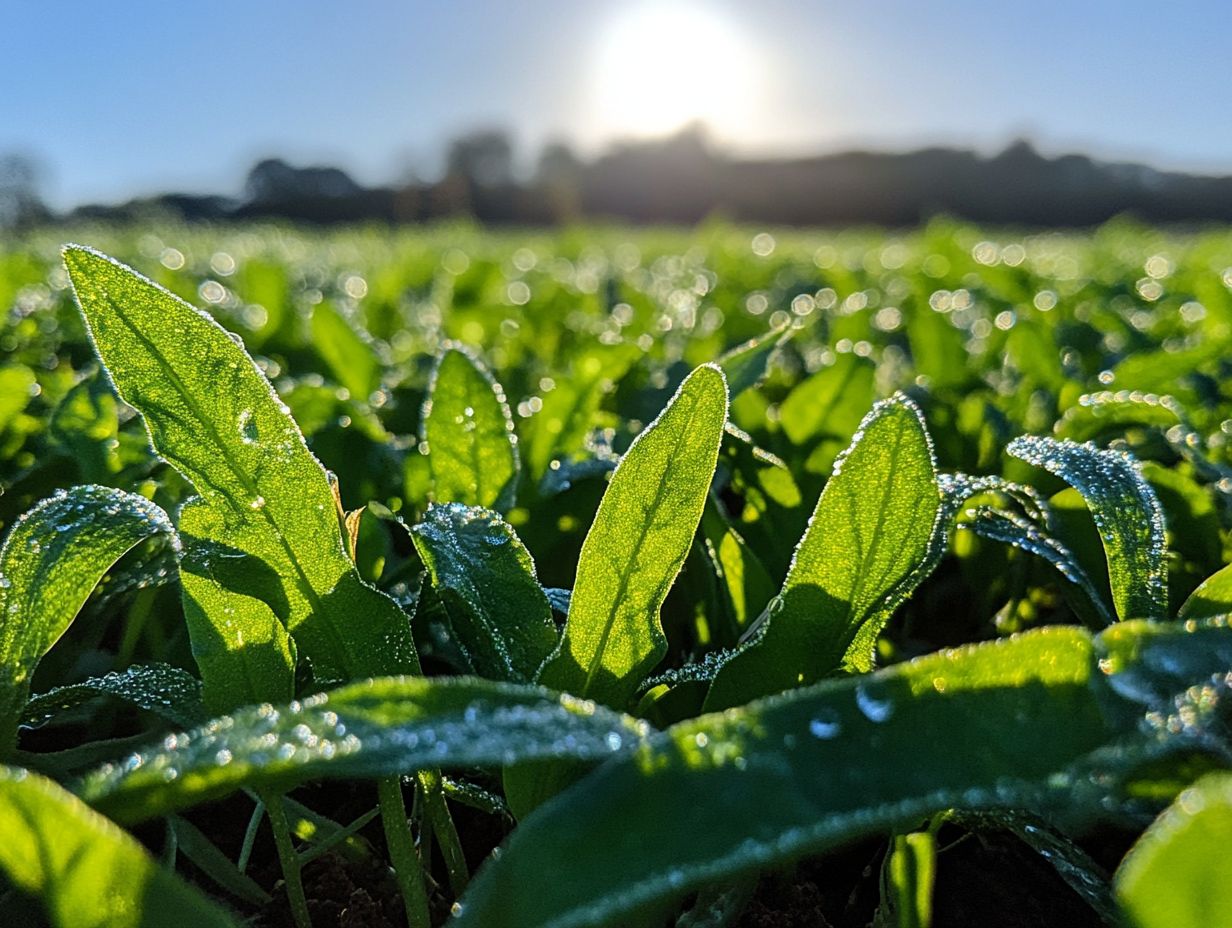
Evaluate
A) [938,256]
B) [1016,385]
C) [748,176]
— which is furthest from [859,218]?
[1016,385]

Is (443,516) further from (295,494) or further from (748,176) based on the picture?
(748,176)

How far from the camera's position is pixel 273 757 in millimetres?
516

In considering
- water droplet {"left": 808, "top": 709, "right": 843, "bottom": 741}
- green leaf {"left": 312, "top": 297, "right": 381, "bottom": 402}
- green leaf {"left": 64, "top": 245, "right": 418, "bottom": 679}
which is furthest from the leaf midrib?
green leaf {"left": 312, "top": 297, "right": 381, "bottom": 402}

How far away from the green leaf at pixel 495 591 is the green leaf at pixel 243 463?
0.18 feet

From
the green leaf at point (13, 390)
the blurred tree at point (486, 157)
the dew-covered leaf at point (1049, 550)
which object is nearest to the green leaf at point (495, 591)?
the dew-covered leaf at point (1049, 550)

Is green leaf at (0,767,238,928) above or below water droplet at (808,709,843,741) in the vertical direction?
below

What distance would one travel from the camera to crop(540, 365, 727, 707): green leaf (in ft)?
2.45

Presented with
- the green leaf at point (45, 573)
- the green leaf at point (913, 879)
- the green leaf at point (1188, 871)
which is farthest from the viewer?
the green leaf at point (45, 573)

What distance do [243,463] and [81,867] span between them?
1.12 feet

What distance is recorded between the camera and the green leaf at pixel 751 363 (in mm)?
1244

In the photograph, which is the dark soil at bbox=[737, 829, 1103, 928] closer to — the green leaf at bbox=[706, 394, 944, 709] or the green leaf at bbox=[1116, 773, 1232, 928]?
the green leaf at bbox=[706, 394, 944, 709]

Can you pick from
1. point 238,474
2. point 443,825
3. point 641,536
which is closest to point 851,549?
point 641,536

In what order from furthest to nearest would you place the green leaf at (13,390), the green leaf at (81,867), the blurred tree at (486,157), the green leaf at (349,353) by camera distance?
the blurred tree at (486,157) < the green leaf at (349,353) < the green leaf at (13,390) < the green leaf at (81,867)

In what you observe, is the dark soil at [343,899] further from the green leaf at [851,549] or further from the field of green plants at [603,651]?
the green leaf at [851,549]
